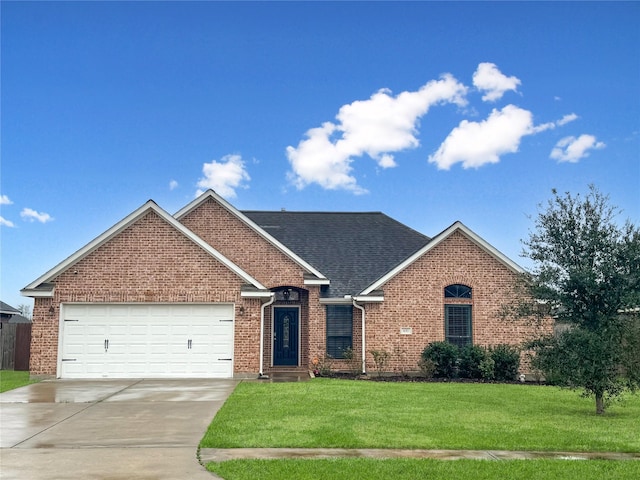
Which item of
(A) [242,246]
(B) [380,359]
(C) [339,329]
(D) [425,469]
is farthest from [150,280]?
(D) [425,469]

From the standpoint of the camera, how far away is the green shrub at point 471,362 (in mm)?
20125

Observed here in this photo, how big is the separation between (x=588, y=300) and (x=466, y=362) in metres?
7.59

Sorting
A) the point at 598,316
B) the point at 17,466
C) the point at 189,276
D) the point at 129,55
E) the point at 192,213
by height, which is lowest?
the point at 17,466

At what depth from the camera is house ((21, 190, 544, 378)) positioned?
62.8ft

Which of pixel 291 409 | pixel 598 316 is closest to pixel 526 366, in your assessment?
pixel 598 316

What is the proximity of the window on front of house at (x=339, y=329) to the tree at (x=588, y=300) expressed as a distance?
356 inches

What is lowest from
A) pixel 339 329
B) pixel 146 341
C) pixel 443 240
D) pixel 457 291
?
pixel 146 341

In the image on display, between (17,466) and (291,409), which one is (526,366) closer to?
(291,409)

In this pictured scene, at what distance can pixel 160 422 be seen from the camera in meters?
11.3

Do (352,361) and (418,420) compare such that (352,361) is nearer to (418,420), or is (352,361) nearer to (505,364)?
(505,364)

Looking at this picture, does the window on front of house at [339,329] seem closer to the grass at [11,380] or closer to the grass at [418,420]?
the grass at [418,420]

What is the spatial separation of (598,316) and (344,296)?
10.1 m

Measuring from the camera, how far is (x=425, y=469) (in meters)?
7.81

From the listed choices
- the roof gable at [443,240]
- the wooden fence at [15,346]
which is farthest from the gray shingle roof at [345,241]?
the wooden fence at [15,346]
